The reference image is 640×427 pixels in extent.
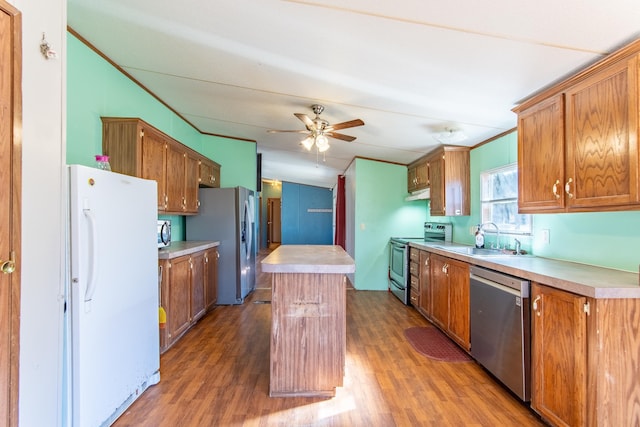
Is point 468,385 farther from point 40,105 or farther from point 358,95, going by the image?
point 40,105

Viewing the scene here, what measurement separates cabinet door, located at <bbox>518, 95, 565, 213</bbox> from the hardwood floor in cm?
138

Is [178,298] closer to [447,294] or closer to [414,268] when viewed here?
[447,294]

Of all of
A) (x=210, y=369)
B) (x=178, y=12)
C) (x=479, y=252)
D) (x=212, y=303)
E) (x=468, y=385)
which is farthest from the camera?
(x=212, y=303)

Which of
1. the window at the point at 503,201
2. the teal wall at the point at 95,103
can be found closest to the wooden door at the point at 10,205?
the teal wall at the point at 95,103

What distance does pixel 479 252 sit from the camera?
2.92 m

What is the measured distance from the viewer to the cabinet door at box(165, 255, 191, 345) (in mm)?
2711

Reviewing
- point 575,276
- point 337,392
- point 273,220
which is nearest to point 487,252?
point 575,276

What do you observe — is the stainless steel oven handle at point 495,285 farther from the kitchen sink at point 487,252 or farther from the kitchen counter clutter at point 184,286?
the kitchen counter clutter at point 184,286

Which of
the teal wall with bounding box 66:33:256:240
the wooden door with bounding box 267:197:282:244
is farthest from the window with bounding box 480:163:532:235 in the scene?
the wooden door with bounding box 267:197:282:244

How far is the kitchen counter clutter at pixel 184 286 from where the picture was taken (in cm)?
264

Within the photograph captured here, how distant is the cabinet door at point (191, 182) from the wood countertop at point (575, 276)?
316cm

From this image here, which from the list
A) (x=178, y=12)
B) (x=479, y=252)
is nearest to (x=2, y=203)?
(x=178, y=12)

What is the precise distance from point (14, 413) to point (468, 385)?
2.56m

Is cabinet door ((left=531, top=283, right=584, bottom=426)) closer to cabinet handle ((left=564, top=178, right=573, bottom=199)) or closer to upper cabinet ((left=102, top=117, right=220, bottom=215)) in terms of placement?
cabinet handle ((left=564, top=178, right=573, bottom=199))
